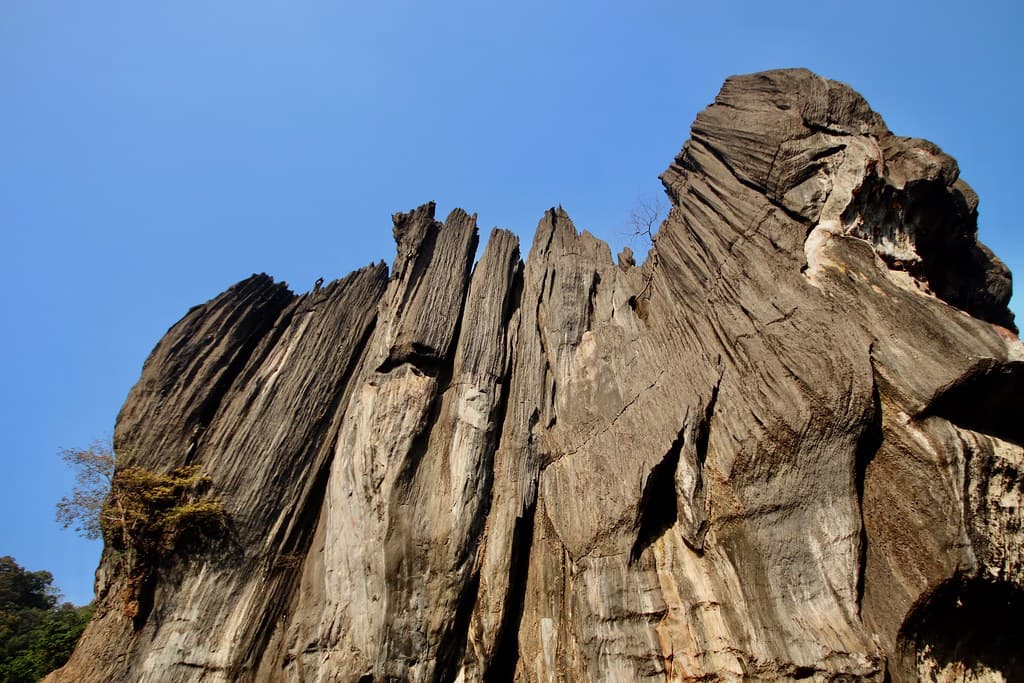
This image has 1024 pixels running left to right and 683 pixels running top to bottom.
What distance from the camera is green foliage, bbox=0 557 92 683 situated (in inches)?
715

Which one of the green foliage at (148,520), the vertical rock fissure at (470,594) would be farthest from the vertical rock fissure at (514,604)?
the green foliage at (148,520)

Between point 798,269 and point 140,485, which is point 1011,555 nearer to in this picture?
point 798,269

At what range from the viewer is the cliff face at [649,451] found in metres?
7.61

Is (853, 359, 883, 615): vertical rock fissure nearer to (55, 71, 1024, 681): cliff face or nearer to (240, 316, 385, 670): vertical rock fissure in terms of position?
(55, 71, 1024, 681): cliff face

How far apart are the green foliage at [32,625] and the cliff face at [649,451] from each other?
426 inches

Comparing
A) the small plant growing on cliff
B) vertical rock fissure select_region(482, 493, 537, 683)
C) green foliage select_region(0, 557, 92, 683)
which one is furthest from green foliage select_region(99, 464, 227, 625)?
green foliage select_region(0, 557, 92, 683)

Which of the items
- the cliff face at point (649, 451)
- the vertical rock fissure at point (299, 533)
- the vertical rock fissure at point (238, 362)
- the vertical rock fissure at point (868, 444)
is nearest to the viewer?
→ the cliff face at point (649, 451)

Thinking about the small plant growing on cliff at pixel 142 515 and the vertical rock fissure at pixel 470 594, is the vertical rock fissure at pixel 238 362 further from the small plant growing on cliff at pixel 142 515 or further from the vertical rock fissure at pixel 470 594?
the vertical rock fissure at pixel 470 594

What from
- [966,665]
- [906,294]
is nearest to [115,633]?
[966,665]

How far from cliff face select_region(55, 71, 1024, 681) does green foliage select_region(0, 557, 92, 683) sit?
10.8 metres

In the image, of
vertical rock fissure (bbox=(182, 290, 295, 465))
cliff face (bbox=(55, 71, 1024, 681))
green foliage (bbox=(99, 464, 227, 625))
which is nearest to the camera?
cliff face (bbox=(55, 71, 1024, 681))

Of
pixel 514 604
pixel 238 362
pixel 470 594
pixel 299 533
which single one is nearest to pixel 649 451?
pixel 514 604

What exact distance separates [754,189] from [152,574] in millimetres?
13656

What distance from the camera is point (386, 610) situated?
9891 millimetres
